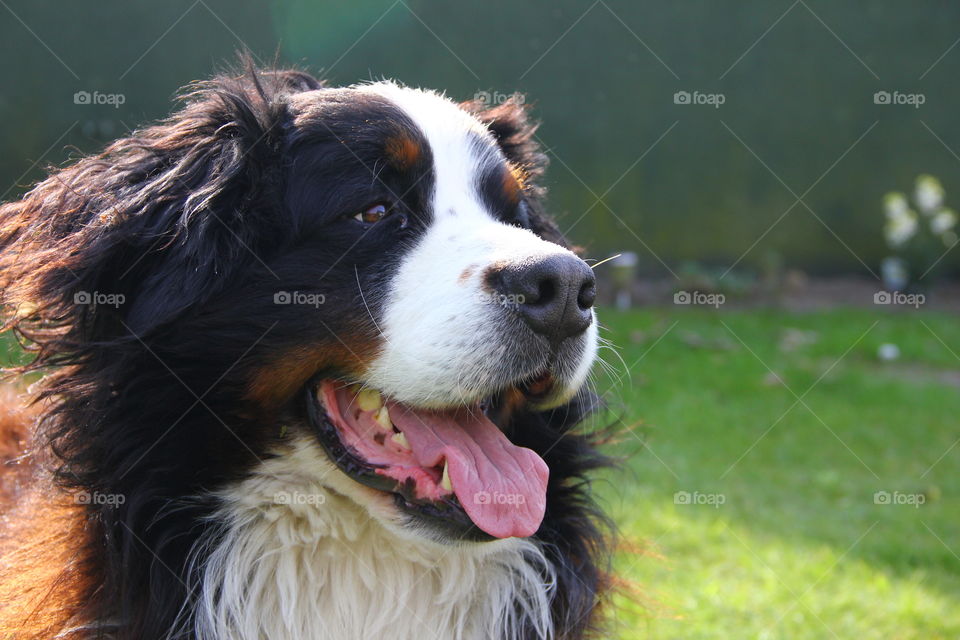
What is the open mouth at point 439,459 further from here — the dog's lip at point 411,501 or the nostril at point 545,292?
the nostril at point 545,292

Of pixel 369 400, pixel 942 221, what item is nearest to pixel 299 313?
pixel 369 400

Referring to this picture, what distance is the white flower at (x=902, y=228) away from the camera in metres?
10.1

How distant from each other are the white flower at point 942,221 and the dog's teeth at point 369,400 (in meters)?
9.29

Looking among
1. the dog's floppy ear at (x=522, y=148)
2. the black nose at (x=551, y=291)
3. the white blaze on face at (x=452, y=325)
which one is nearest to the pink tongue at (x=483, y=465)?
Answer: the white blaze on face at (x=452, y=325)

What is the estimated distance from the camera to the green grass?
14.0ft

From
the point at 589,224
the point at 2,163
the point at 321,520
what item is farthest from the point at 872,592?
the point at 2,163

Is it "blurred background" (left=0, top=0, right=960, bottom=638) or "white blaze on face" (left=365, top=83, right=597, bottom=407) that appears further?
"blurred background" (left=0, top=0, right=960, bottom=638)

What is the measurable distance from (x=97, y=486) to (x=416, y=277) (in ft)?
3.35

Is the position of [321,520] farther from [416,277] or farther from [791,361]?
[791,361]

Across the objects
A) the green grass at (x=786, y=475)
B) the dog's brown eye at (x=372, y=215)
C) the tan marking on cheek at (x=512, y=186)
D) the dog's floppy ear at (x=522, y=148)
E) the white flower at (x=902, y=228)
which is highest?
the white flower at (x=902, y=228)

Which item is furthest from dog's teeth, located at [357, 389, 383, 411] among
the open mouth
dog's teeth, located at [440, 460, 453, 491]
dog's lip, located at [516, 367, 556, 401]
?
dog's lip, located at [516, 367, 556, 401]

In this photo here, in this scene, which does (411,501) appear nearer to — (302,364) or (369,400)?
(369,400)

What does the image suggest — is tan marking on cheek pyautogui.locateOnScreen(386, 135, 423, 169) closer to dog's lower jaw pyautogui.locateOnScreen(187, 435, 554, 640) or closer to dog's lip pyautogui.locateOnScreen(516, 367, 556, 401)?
dog's lip pyautogui.locateOnScreen(516, 367, 556, 401)

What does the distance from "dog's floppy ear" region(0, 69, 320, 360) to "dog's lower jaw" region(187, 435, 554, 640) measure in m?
0.56
